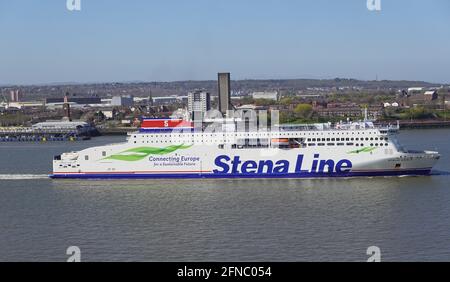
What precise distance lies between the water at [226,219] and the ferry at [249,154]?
0.71 ft

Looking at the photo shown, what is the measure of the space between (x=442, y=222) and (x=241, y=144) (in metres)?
3.57

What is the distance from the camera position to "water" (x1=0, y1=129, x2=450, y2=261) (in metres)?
3.67

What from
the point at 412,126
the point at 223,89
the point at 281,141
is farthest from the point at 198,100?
the point at 281,141

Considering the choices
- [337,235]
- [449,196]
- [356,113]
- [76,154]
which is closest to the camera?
[337,235]

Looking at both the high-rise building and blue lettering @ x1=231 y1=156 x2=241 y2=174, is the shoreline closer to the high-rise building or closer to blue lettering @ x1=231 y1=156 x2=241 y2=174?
the high-rise building

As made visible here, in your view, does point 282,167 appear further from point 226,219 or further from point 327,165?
point 226,219

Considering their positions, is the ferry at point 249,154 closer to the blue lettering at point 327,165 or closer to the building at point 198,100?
the blue lettering at point 327,165

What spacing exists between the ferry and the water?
0.71ft

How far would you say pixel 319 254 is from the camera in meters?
3.52

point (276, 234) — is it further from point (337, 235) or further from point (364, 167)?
point (364, 167)

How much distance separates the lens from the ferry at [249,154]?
24.3 ft

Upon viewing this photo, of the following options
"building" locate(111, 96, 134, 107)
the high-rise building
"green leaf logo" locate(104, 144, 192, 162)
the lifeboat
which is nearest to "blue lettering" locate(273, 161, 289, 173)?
the lifeboat

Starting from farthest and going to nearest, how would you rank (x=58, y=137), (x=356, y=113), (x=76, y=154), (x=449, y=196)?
(x=356, y=113) → (x=58, y=137) → (x=76, y=154) → (x=449, y=196)
